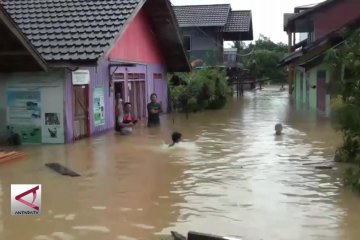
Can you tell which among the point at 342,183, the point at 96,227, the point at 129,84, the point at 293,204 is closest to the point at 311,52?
the point at 129,84

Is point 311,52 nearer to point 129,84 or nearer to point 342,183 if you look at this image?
point 129,84

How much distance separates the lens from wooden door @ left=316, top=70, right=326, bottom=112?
2355 centimetres

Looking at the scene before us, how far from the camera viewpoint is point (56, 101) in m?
14.7

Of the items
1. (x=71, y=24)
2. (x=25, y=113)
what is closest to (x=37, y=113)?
(x=25, y=113)

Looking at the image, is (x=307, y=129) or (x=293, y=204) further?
(x=307, y=129)

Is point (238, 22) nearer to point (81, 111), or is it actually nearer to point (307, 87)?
point (307, 87)

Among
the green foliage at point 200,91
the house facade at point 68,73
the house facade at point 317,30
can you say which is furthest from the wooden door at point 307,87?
the house facade at point 68,73

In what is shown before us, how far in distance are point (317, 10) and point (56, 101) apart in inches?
718

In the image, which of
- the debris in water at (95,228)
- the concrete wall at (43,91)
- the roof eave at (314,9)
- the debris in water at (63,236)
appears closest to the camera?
the debris in water at (63,236)

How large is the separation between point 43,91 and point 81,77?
3.87 ft

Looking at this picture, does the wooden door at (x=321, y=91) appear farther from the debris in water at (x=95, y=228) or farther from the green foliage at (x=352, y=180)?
the debris in water at (x=95, y=228)

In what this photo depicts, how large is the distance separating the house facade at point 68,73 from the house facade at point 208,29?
18.0 m

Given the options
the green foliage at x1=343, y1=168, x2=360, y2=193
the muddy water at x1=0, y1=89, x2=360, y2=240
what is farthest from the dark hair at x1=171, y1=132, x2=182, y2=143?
the green foliage at x1=343, y1=168, x2=360, y2=193

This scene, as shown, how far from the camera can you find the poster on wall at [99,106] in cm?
1667
